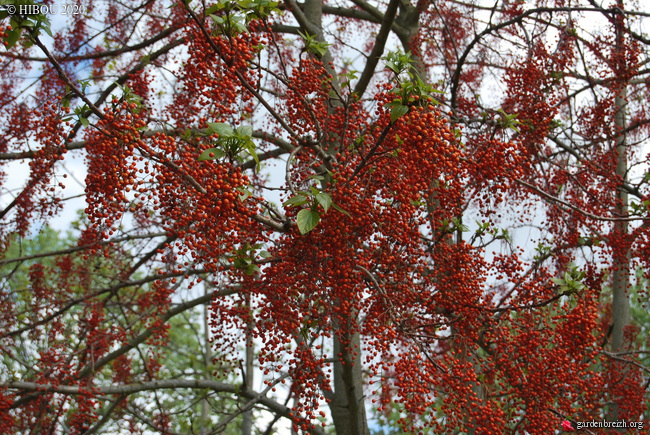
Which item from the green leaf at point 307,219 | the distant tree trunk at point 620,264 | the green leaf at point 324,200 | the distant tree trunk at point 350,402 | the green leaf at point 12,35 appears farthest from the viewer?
the distant tree trunk at point 620,264

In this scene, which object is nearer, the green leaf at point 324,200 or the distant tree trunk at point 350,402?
the green leaf at point 324,200

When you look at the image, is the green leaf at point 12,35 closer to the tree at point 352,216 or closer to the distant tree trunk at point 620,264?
the tree at point 352,216

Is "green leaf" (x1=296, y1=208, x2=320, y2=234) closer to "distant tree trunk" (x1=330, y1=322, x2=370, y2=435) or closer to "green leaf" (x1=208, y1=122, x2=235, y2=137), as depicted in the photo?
"green leaf" (x1=208, y1=122, x2=235, y2=137)

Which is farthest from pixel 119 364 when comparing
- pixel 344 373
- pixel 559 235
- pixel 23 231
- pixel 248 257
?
pixel 559 235

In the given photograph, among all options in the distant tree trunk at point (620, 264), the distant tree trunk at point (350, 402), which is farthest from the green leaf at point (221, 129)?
the distant tree trunk at point (620, 264)

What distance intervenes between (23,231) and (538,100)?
664 centimetres

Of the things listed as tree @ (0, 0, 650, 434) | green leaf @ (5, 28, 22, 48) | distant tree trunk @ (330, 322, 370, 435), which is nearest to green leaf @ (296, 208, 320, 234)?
tree @ (0, 0, 650, 434)

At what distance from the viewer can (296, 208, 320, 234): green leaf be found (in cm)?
314

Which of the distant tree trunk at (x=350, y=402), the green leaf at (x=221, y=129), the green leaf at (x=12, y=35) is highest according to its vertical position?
the green leaf at (x=12, y=35)

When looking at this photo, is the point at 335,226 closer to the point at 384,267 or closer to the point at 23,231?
the point at 384,267

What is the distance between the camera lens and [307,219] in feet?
10.5

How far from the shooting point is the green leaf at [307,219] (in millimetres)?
3145

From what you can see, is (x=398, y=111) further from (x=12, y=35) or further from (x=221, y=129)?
(x=12, y=35)

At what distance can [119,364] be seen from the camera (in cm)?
984
